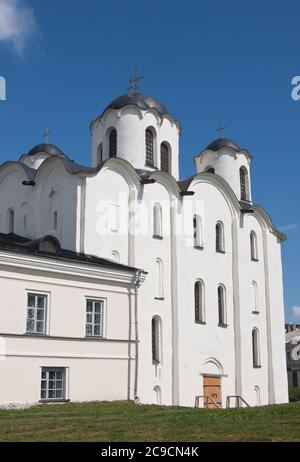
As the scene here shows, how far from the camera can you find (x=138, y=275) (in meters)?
21.8

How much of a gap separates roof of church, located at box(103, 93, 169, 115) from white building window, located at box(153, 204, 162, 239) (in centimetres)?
558

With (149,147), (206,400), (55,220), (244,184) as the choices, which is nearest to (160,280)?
(55,220)

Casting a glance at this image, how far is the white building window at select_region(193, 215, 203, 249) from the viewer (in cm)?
2844

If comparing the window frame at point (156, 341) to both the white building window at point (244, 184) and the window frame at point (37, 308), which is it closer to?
the window frame at point (37, 308)

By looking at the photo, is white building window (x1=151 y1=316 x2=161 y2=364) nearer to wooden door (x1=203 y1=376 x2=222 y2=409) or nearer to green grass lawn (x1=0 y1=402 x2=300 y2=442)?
wooden door (x1=203 y1=376 x2=222 y2=409)

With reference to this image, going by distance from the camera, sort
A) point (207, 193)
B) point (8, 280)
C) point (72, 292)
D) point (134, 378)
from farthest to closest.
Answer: point (207, 193), point (134, 378), point (72, 292), point (8, 280)

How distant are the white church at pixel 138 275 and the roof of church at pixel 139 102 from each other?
0.26 ft

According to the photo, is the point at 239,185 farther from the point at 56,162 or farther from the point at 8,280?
the point at 8,280

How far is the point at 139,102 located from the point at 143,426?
19880 millimetres

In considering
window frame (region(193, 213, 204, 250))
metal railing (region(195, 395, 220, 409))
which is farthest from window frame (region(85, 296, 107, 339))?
window frame (region(193, 213, 204, 250))

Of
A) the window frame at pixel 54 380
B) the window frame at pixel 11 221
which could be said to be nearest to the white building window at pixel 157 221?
the window frame at pixel 11 221

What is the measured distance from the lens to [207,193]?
98.4 feet

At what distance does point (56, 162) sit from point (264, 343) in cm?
1363
